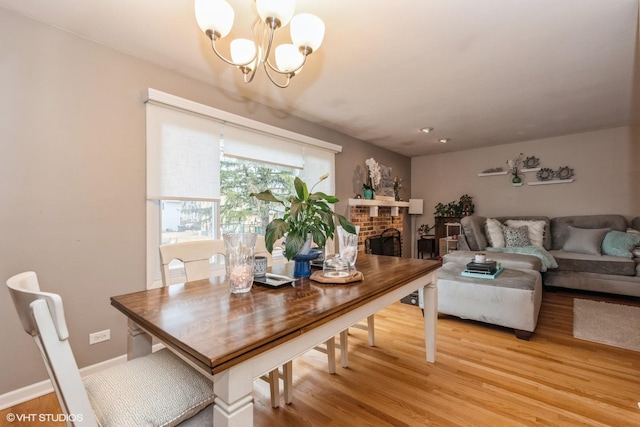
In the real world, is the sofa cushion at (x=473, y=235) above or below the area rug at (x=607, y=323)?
above

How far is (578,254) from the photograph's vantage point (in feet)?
12.7

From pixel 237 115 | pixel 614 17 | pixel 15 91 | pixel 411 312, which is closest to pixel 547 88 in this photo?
Answer: pixel 614 17

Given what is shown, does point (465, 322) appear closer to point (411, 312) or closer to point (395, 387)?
point (411, 312)

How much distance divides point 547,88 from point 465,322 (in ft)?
7.75

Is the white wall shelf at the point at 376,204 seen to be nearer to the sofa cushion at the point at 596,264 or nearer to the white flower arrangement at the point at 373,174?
the white flower arrangement at the point at 373,174

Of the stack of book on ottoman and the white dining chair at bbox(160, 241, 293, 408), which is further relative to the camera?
the stack of book on ottoman

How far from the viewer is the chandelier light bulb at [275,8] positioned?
1.28 meters

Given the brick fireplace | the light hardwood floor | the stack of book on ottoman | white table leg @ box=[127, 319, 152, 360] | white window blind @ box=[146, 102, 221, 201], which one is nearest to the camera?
white table leg @ box=[127, 319, 152, 360]

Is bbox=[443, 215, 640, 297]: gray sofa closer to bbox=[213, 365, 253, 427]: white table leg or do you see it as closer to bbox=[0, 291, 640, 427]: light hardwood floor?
bbox=[0, 291, 640, 427]: light hardwood floor

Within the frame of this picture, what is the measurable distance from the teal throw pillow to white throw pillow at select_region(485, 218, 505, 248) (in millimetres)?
1127

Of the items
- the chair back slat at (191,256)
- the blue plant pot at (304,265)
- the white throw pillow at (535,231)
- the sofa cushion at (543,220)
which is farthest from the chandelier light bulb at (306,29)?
the sofa cushion at (543,220)

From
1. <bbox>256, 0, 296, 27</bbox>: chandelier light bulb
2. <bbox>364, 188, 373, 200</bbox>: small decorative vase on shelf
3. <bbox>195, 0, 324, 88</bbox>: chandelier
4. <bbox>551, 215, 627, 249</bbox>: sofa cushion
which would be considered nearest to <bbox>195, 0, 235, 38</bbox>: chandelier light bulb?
<bbox>195, 0, 324, 88</bbox>: chandelier

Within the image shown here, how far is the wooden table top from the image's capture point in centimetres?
75

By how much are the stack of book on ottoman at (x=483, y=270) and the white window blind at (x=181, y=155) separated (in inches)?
97.4
